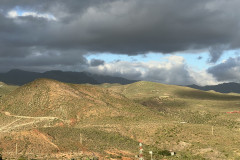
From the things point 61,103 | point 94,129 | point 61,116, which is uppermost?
point 61,103

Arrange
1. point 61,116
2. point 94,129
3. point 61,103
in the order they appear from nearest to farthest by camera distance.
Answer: point 94,129 < point 61,116 < point 61,103

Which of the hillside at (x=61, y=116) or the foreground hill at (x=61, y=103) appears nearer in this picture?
the hillside at (x=61, y=116)

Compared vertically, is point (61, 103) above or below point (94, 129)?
above

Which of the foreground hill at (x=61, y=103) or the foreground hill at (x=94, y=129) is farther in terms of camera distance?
the foreground hill at (x=61, y=103)

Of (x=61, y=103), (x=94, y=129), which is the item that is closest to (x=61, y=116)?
(x=61, y=103)

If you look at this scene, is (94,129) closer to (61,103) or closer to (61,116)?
(61,116)

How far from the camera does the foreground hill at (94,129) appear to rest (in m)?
61.0

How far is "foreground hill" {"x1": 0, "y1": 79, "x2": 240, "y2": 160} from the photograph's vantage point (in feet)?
200

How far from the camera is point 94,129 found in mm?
82812

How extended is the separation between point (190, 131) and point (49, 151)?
40987 millimetres

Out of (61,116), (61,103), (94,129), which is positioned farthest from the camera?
(61,103)

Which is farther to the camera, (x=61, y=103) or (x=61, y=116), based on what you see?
(x=61, y=103)

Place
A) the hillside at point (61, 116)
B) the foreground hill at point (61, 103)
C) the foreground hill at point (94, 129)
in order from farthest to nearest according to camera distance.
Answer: the foreground hill at point (61, 103) < the hillside at point (61, 116) < the foreground hill at point (94, 129)

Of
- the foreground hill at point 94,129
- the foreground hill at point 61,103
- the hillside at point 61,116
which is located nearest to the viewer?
the foreground hill at point 94,129
